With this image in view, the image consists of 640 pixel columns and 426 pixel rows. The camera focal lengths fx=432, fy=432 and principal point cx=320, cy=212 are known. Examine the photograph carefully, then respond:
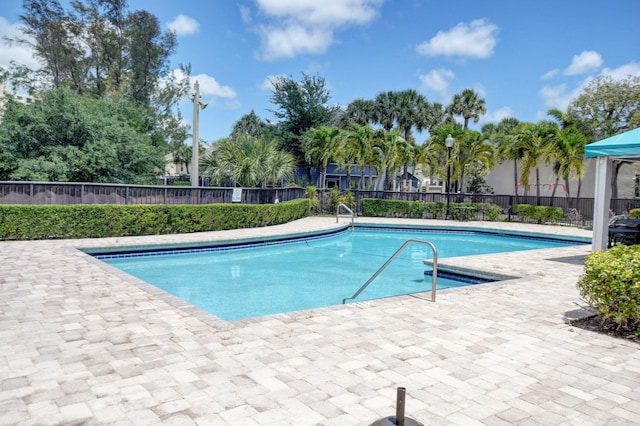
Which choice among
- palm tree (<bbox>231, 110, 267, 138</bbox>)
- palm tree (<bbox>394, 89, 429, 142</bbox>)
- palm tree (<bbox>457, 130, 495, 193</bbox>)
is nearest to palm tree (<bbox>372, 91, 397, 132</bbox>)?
palm tree (<bbox>394, 89, 429, 142</bbox>)

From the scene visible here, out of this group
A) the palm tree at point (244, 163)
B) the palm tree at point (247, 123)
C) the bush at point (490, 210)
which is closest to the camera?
the palm tree at point (244, 163)

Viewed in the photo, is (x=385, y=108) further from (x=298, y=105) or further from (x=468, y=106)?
(x=298, y=105)

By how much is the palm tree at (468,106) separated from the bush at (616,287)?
31.0 meters

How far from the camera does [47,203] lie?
11.5m

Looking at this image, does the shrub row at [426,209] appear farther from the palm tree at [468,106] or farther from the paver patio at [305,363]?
the paver patio at [305,363]

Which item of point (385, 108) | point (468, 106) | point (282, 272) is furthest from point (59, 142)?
point (468, 106)

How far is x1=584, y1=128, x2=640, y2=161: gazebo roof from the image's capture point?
7.05 metres

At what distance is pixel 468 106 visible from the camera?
33.4 metres

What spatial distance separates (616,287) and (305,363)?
3.19 metres

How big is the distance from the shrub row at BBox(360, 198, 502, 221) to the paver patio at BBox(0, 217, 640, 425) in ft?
49.9

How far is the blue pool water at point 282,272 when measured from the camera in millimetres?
7379

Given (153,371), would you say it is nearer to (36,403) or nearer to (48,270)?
(36,403)

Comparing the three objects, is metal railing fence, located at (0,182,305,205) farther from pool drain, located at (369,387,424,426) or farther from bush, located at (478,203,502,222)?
pool drain, located at (369,387,424,426)

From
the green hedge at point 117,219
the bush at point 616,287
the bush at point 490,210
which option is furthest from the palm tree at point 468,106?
the bush at point 616,287
